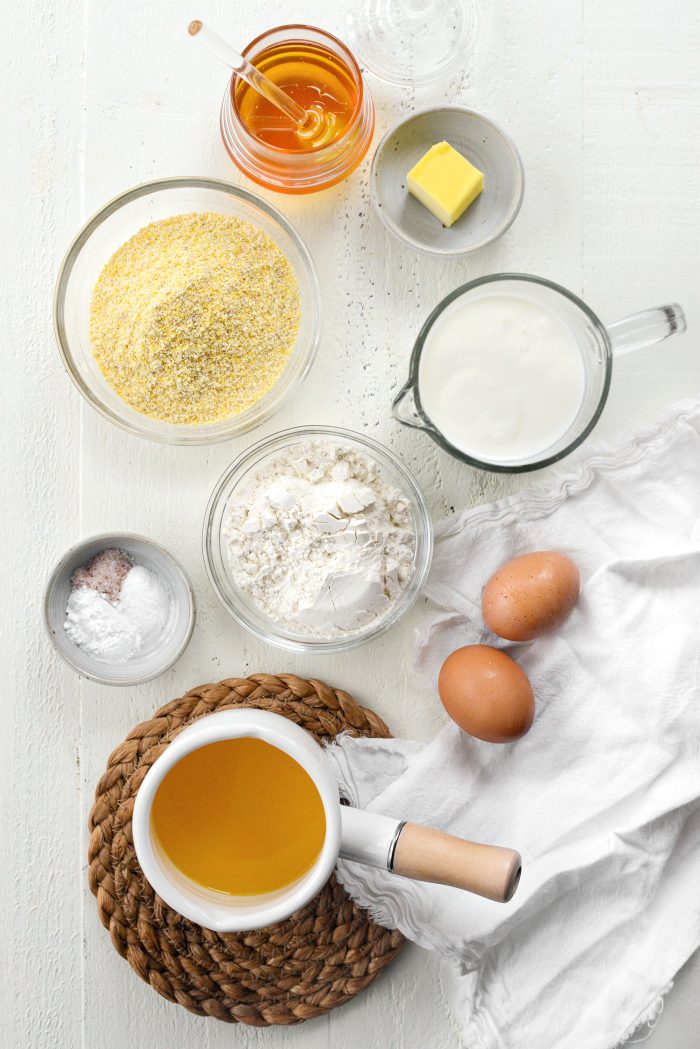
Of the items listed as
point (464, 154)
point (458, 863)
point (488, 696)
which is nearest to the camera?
point (458, 863)

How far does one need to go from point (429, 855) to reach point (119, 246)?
798 mm

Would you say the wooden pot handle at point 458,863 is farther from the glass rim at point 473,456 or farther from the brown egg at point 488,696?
the glass rim at point 473,456

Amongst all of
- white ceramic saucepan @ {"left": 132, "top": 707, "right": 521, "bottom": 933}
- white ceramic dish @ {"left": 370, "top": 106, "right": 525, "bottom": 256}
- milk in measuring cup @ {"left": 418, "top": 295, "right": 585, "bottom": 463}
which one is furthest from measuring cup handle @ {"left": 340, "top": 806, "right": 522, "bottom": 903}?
white ceramic dish @ {"left": 370, "top": 106, "right": 525, "bottom": 256}

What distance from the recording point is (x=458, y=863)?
0.81 meters

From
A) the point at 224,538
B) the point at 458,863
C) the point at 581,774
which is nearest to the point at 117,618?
the point at 224,538

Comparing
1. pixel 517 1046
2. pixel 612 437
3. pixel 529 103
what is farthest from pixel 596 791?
pixel 529 103

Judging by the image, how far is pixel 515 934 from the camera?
1.02 metres

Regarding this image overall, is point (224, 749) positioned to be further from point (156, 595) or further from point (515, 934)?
point (515, 934)

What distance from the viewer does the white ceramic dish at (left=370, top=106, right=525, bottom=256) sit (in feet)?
3.40

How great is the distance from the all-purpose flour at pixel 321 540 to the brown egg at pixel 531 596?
4.3 inches

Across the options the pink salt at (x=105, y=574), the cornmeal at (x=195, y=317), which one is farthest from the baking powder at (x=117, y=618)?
the cornmeal at (x=195, y=317)

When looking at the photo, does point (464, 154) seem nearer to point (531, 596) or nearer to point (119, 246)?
point (119, 246)

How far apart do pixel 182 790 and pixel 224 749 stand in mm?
60

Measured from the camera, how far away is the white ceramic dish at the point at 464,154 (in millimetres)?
1036
